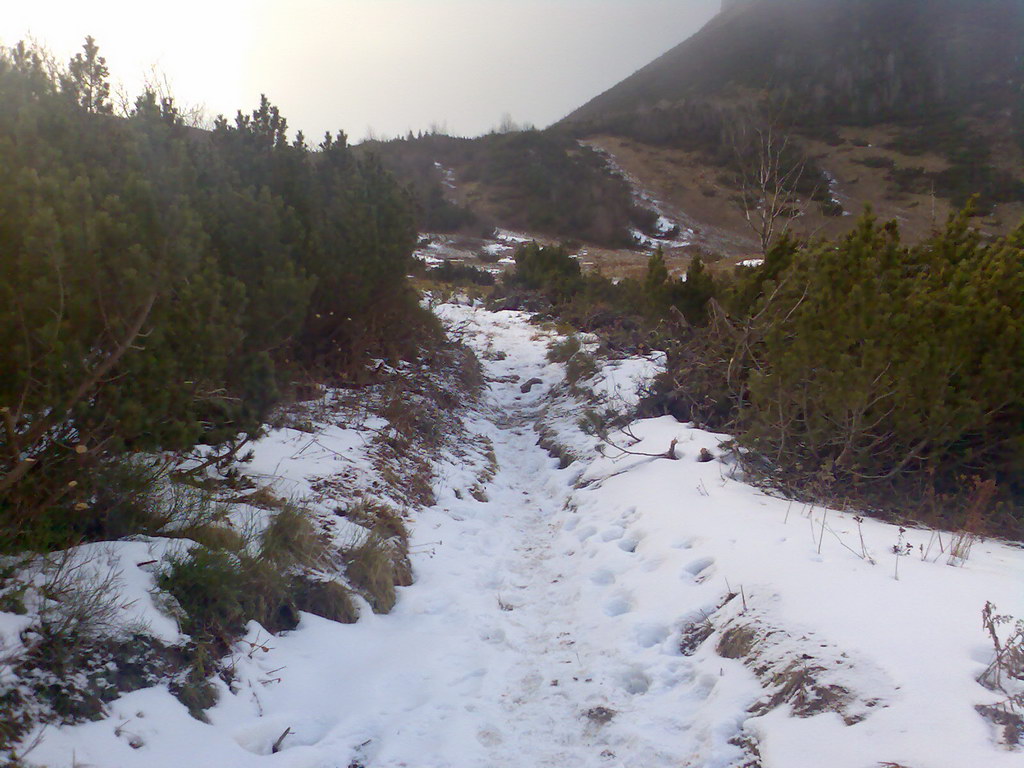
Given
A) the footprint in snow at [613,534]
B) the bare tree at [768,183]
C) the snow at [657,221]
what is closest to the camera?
the footprint in snow at [613,534]

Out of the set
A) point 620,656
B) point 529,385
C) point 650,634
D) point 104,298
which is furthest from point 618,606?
point 529,385

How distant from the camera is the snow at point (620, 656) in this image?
95.9 inches

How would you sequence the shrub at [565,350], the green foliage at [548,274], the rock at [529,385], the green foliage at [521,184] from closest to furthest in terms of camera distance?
the rock at [529,385] → the shrub at [565,350] → the green foliage at [548,274] → the green foliage at [521,184]

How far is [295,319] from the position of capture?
5.59 m

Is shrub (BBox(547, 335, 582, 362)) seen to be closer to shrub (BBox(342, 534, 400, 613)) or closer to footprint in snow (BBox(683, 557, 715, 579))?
footprint in snow (BBox(683, 557, 715, 579))

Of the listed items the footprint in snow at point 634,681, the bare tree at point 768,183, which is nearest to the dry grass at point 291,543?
the footprint in snow at point 634,681

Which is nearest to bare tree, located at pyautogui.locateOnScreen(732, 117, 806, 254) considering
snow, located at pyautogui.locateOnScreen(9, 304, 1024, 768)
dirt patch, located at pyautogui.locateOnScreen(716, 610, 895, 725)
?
snow, located at pyautogui.locateOnScreen(9, 304, 1024, 768)

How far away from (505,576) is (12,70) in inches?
170

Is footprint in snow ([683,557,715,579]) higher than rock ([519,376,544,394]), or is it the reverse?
rock ([519,376,544,394])

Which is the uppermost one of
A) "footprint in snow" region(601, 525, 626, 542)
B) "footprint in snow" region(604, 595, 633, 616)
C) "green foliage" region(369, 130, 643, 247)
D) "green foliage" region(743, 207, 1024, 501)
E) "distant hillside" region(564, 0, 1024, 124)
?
"distant hillside" region(564, 0, 1024, 124)

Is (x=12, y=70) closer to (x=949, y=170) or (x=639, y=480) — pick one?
(x=639, y=480)

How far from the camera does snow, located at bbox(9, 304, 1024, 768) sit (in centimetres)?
244

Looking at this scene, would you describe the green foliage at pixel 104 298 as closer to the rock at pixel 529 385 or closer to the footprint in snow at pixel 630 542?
the footprint in snow at pixel 630 542

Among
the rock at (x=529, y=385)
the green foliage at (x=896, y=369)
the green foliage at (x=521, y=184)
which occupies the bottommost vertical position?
the rock at (x=529, y=385)
